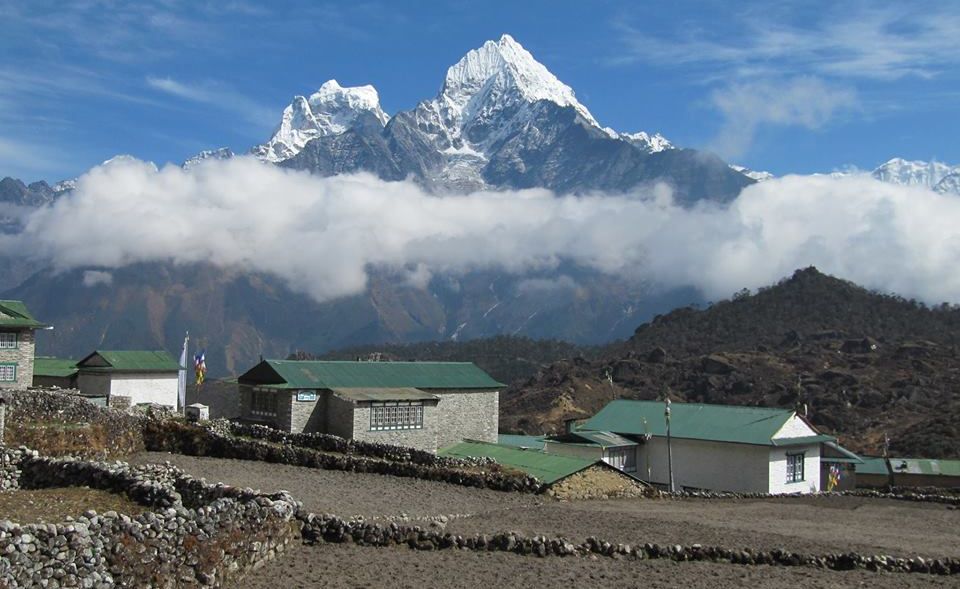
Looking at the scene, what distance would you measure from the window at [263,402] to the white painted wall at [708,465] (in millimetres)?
20986

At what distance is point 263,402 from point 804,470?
29814 mm

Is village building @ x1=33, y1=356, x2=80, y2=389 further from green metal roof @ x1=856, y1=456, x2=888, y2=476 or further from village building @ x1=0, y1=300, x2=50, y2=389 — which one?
green metal roof @ x1=856, y1=456, x2=888, y2=476

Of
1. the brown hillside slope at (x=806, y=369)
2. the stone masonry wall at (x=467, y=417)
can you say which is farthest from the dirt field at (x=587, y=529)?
the brown hillside slope at (x=806, y=369)

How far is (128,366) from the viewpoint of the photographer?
5759 cm

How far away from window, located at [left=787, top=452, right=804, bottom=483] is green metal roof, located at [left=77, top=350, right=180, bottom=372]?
3770 centimetres

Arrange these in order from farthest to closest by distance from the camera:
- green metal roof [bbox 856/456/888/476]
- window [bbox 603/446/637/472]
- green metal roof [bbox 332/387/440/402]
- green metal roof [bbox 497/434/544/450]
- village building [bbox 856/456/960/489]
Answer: green metal roof [bbox 856/456/888/476] → village building [bbox 856/456/960/489] → green metal roof [bbox 497/434/544/450] → window [bbox 603/446/637/472] → green metal roof [bbox 332/387/440/402]

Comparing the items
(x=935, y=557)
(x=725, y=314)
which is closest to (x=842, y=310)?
(x=725, y=314)

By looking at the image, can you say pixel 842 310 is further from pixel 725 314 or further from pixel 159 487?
pixel 159 487

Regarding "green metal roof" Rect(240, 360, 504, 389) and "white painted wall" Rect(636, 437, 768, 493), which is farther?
"white painted wall" Rect(636, 437, 768, 493)

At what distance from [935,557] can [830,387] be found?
10809 centimetres

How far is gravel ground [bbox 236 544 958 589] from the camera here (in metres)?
18.2

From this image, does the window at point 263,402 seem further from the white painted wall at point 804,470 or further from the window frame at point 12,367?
the white painted wall at point 804,470

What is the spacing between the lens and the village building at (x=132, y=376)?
184ft

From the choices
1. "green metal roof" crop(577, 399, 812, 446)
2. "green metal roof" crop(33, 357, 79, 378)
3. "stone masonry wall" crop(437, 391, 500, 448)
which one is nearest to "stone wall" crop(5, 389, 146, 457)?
"stone masonry wall" crop(437, 391, 500, 448)
